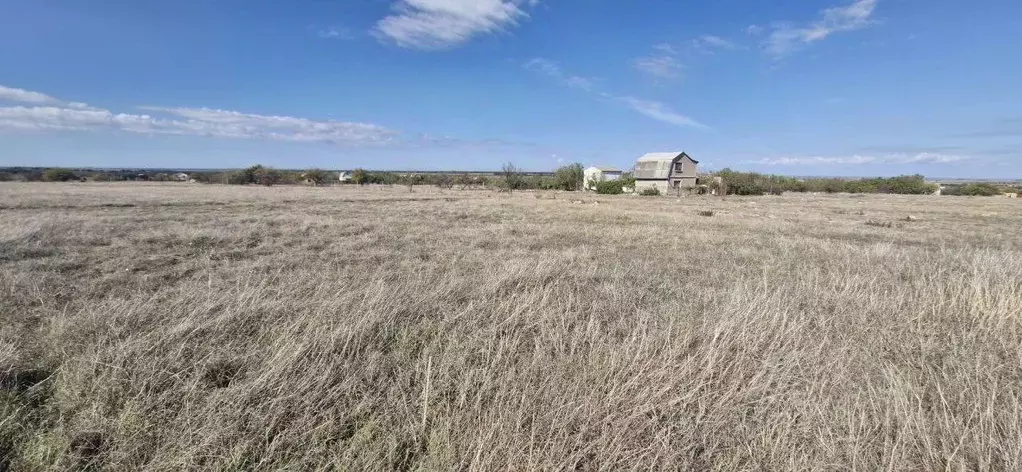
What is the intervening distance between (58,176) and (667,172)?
99715 millimetres

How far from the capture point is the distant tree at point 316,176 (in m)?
85.0

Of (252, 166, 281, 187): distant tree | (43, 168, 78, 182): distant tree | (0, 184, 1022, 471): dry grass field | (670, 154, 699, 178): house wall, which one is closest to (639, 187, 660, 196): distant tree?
(670, 154, 699, 178): house wall

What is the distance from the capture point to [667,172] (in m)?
63.5

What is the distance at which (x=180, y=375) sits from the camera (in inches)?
130

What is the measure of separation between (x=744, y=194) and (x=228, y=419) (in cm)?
7547

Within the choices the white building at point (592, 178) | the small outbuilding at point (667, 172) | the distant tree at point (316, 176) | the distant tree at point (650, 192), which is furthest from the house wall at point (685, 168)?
the distant tree at point (316, 176)

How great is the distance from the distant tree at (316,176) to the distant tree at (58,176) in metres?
36.9

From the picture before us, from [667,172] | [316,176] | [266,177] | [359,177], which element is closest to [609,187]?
[667,172]

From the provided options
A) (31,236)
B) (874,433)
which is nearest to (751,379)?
(874,433)

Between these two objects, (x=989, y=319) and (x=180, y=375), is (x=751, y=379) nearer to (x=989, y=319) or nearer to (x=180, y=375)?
(x=989, y=319)

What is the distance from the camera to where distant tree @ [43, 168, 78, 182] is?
234 feet

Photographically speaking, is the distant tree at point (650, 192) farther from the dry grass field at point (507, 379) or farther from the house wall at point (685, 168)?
the dry grass field at point (507, 379)

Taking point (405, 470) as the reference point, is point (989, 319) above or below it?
above

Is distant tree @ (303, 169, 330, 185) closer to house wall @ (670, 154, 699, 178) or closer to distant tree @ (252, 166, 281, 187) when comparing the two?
distant tree @ (252, 166, 281, 187)
